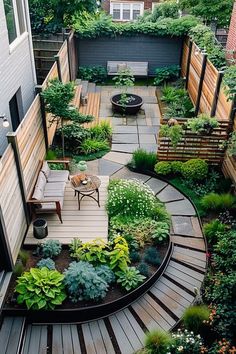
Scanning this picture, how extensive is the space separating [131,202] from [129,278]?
188 cm

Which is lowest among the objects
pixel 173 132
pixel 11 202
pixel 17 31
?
pixel 11 202

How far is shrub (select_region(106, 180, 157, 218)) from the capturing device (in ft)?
25.3

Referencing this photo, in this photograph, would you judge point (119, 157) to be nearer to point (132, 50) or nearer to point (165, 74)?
point (165, 74)

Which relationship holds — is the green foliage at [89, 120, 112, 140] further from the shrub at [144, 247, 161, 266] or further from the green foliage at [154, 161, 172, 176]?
the shrub at [144, 247, 161, 266]

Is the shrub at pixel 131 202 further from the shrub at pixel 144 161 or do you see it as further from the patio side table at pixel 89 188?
the shrub at pixel 144 161

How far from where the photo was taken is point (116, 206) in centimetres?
780

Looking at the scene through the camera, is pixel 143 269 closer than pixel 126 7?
Yes

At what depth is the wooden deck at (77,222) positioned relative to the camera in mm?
7215

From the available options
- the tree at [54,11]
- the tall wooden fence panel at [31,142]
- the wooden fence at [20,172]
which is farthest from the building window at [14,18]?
the tree at [54,11]

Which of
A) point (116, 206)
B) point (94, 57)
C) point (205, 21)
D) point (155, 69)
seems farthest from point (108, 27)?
point (116, 206)

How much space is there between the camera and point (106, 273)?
6.34m

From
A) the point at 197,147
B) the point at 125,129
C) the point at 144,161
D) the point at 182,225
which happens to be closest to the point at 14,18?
the point at 125,129

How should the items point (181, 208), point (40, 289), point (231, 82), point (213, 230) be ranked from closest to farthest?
point (40, 289) < point (213, 230) < point (231, 82) < point (181, 208)

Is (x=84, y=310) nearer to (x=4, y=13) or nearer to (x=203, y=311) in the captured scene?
(x=203, y=311)
